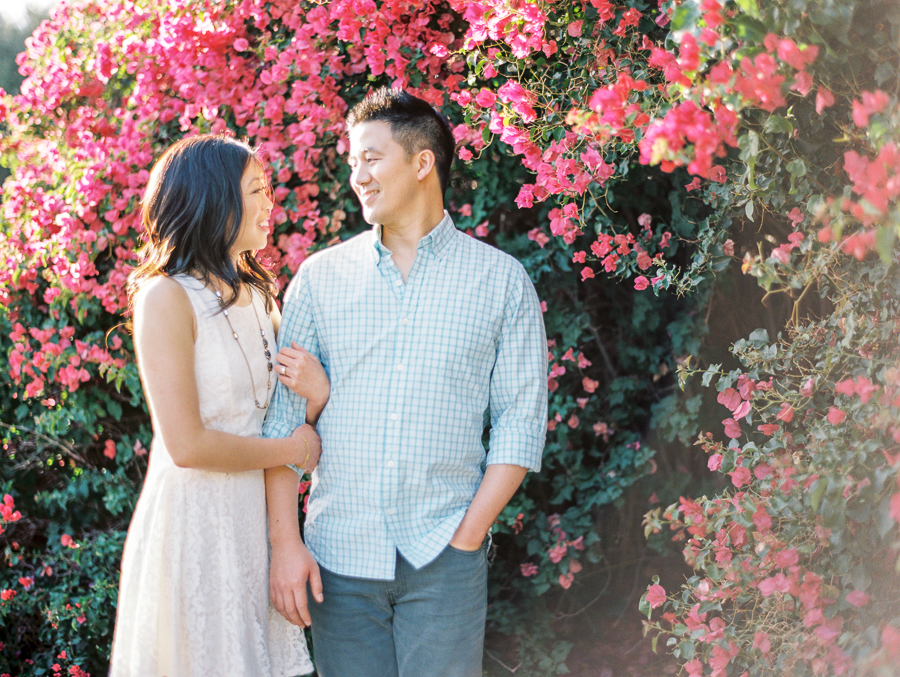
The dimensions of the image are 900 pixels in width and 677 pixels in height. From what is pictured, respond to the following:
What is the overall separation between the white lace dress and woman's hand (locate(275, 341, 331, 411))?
0.09m

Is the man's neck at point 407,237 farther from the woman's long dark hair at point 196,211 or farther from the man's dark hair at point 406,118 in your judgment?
the woman's long dark hair at point 196,211

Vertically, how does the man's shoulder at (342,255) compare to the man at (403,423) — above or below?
above

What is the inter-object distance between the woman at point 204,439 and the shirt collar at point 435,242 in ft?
A: 0.98

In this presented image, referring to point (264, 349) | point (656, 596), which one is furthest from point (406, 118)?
point (656, 596)

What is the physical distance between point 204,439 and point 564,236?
124cm

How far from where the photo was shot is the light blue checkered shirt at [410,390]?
6.15 feet

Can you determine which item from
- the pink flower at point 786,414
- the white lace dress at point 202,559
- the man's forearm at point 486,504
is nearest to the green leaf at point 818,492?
the pink flower at point 786,414

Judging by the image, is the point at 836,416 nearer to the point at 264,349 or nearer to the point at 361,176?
the point at 361,176

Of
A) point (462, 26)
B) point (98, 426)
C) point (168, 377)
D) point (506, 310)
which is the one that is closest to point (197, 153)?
point (168, 377)

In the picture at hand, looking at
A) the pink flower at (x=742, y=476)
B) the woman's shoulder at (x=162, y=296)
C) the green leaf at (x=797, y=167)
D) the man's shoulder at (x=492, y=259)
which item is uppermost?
the green leaf at (x=797, y=167)

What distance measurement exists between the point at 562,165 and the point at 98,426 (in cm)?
235

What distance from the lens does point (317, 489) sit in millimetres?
1979

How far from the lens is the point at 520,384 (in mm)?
1938

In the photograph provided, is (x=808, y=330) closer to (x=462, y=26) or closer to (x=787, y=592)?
(x=787, y=592)
